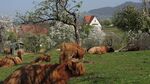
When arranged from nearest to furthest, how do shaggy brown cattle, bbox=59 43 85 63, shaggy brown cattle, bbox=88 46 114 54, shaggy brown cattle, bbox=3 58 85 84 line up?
shaggy brown cattle, bbox=3 58 85 84, shaggy brown cattle, bbox=59 43 85 63, shaggy brown cattle, bbox=88 46 114 54

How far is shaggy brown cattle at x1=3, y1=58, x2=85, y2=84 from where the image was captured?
15727mm

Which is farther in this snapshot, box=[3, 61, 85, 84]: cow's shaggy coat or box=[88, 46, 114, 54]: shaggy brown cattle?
box=[88, 46, 114, 54]: shaggy brown cattle

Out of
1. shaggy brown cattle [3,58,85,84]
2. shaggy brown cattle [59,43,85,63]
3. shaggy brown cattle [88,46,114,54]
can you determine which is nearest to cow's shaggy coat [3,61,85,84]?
shaggy brown cattle [3,58,85,84]

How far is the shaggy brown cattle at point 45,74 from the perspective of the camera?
15.7 meters

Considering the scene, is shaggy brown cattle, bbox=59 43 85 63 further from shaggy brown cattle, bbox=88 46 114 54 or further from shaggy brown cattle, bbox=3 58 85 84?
shaggy brown cattle, bbox=88 46 114 54

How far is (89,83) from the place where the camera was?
1905cm

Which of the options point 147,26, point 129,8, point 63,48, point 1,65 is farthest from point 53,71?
point 129,8

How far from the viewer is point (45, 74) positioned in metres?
16.1

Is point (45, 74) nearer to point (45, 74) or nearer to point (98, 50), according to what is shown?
point (45, 74)

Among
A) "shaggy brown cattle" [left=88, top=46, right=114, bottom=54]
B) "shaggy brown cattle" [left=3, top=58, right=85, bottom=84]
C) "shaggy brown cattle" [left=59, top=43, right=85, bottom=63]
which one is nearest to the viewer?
"shaggy brown cattle" [left=3, top=58, right=85, bottom=84]

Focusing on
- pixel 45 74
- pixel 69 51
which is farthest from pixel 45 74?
pixel 69 51

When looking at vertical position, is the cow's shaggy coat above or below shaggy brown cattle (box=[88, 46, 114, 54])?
above

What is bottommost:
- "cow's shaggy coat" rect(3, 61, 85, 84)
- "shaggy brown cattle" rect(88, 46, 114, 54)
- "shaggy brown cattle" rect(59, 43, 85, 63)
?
"shaggy brown cattle" rect(88, 46, 114, 54)

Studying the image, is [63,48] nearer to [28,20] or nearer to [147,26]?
[28,20]
